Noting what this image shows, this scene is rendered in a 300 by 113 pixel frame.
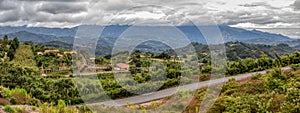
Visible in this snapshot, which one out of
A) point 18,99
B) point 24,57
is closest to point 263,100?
point 18,99

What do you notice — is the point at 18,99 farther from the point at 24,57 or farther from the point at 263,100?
the point at 24,57

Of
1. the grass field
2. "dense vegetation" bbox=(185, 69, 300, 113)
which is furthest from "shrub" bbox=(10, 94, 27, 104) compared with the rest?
the grass field

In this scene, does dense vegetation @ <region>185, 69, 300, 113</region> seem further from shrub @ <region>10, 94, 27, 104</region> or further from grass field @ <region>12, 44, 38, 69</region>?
grass field @ <region>12, 44, 38, 69</region>

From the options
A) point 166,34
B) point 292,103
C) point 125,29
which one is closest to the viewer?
point 125,29

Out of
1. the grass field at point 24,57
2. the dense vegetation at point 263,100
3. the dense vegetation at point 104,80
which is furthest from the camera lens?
the grass field at point 24,57

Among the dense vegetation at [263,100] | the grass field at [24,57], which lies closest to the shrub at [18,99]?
the dense vegetation at [263,100]

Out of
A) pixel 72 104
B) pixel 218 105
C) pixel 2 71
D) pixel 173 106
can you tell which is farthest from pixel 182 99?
pixel 2 71

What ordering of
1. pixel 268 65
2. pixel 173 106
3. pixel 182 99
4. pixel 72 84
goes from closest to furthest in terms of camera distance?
1. pixel 173 106
2. pixel 182 99
3. pixel 72 84
4. pixel 268 65

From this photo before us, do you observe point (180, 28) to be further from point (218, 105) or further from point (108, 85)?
point (108, 85)

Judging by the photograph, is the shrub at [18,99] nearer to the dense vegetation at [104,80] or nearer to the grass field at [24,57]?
the dense vegetation at [104,80]
